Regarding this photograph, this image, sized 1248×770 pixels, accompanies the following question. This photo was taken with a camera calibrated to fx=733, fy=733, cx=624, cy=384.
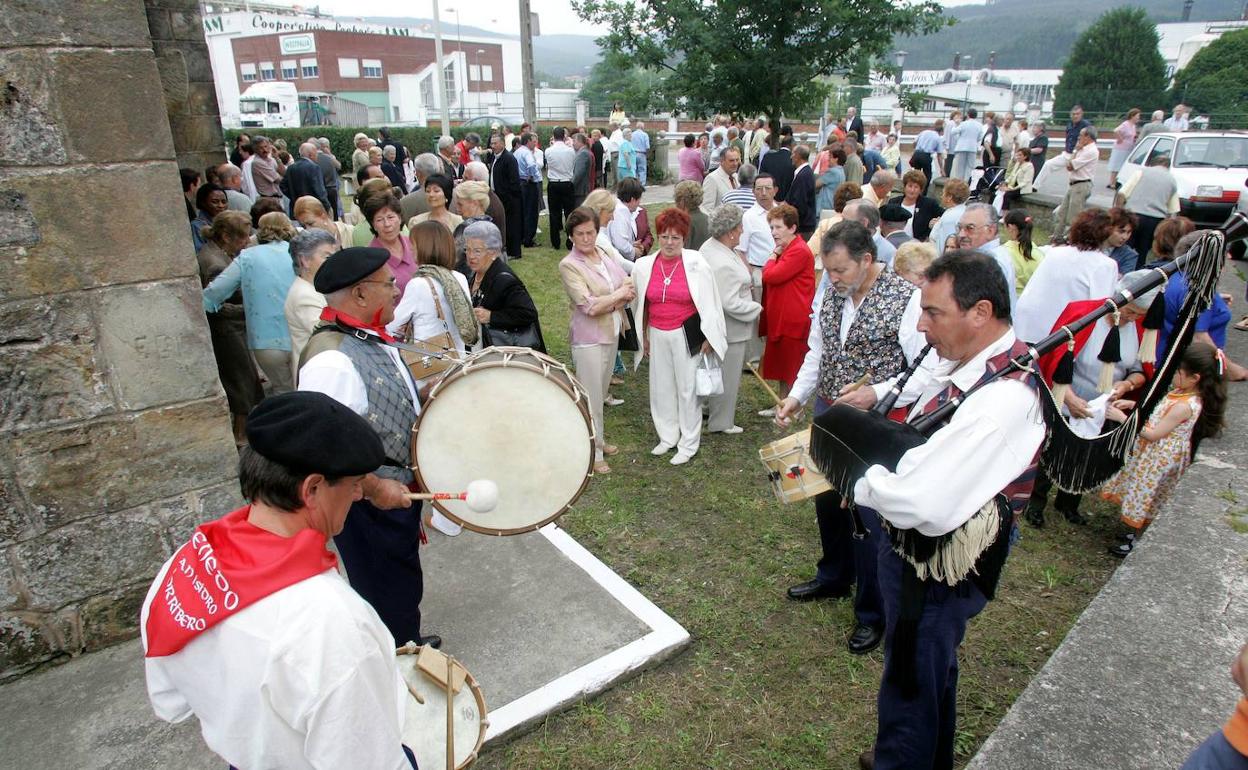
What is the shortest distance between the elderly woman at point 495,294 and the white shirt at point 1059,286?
3.36 metres

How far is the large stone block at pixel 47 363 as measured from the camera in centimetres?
298

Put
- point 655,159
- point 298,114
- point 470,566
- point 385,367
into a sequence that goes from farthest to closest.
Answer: point 298,114 → point 655,159 → point 470,566 → point 385,367

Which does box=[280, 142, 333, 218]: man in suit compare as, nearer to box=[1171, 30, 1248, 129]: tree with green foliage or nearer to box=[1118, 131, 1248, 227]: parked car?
box=[1118, 131, 1248, 227]: parked car

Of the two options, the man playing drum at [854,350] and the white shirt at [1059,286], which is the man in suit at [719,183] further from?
the man playing drum at [854,350]

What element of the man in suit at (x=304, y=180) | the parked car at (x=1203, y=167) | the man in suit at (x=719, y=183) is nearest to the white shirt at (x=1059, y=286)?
the man in suit at (x=719, y=183)

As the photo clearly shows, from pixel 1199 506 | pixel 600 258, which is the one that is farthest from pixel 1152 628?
pixel 600 258

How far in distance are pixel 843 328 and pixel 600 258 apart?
2189 mm

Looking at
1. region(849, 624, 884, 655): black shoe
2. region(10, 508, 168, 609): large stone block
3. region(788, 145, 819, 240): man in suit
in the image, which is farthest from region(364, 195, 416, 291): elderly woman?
region(788, 145, 819, 240): man in suit

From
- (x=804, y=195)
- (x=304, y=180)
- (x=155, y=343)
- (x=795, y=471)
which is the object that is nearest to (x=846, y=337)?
(x=795, y=471)

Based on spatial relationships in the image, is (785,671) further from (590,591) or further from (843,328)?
(843,328)

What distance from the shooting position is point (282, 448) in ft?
5.14

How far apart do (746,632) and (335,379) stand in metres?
2.45

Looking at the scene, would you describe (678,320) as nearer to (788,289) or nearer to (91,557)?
(788,289)

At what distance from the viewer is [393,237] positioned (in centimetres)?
550
